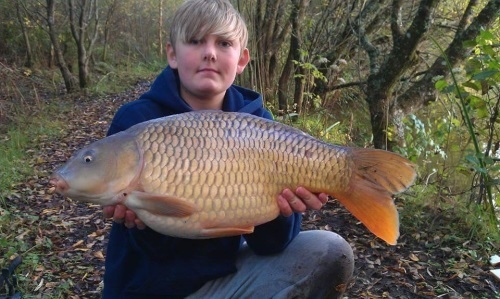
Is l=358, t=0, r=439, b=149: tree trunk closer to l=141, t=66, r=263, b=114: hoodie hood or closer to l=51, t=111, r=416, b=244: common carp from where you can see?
l=141, t=66, r=263, b=114: hoodie hood

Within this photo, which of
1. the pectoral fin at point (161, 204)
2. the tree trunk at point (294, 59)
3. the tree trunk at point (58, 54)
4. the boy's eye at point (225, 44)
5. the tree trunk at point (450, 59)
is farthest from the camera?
the tree trunk at point (58, 54)

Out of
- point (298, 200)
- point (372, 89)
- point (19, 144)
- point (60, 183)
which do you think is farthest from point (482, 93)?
point (19, 144)

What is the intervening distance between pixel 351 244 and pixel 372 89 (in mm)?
1558

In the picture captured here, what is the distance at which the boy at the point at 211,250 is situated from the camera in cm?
146

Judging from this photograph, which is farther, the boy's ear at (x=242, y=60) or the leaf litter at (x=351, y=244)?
the leaf litter at (x=351, y=244)

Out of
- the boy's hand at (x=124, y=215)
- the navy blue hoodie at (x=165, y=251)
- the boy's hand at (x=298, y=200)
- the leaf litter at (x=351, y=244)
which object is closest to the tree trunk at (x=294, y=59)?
the leaf litter at (x=351, y=244)

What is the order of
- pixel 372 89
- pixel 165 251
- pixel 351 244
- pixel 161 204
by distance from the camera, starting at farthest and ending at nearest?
pixel 372 89 < pixel 351 244 < pixel 165 251 < pixel 161 204

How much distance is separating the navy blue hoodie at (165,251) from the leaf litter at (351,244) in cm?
71

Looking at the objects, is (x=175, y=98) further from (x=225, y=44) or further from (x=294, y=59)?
(x=294, y=59)

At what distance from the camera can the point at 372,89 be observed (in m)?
3.70

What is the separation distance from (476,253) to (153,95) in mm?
1847

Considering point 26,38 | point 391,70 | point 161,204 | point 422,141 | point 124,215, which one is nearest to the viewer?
point 161,204

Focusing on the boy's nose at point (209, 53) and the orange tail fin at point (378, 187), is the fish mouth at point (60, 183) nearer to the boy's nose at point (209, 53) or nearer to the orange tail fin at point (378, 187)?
the boy's nose at point (209, 53)

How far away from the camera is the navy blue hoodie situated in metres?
1.45
